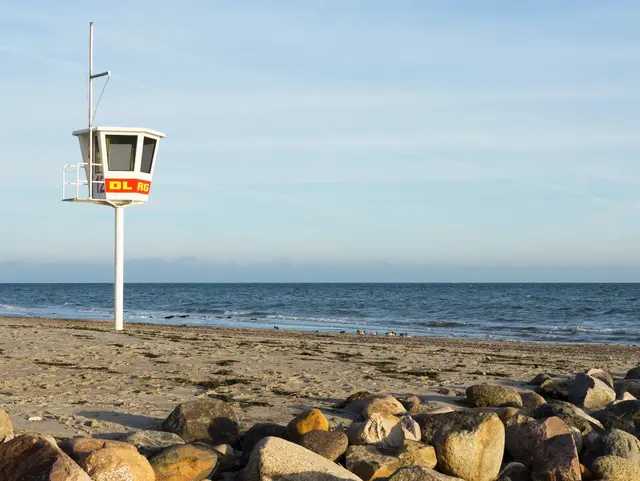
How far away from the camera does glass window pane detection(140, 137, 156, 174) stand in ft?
65.6

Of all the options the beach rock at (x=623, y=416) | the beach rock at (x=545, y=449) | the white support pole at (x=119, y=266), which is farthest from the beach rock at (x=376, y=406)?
the white support pole at (x=119, y=266)

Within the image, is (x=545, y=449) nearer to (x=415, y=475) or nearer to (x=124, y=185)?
(x=415, y=475)

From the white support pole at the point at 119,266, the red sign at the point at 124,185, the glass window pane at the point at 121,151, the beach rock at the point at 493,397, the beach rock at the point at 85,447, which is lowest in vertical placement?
the beach rock at the point at 493,397

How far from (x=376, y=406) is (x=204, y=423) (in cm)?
188

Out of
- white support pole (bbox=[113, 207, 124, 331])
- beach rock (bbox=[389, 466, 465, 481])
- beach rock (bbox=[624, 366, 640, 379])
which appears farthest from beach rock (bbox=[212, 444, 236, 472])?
white support pole (bbox=[113, 207, 124, 331])

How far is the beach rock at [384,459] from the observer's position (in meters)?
6.22

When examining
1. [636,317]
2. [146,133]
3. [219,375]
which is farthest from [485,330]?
[219,375]

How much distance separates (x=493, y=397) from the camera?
901 centimetres

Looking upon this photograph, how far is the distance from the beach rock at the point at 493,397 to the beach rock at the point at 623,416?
922 mm

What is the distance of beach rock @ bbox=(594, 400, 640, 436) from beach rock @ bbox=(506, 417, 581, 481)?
5.25 ft

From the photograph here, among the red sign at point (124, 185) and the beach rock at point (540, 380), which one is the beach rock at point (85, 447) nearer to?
the beach rock at point (540, 380)

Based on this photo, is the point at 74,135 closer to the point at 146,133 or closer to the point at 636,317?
the point at 146,133

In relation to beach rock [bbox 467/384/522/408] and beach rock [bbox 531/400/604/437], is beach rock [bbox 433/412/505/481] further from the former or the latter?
beach rock [bbox 467/384/522/408]

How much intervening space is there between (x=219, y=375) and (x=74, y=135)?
11.4 metres
